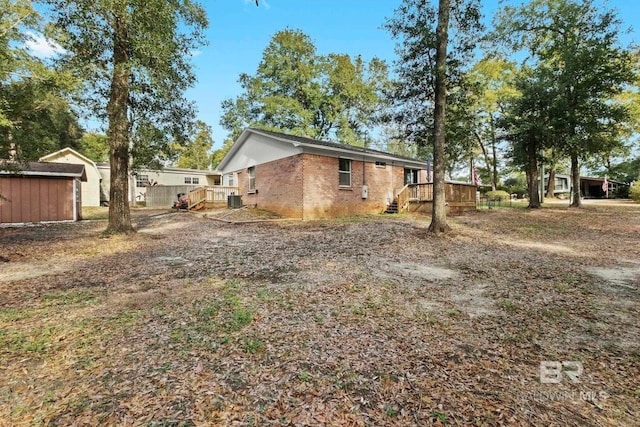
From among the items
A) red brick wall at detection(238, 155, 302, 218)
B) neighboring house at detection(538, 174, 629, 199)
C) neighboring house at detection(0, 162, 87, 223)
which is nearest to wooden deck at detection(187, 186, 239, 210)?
red brick wall at detection(238, 155, 302, 218)

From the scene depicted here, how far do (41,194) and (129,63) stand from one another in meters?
10.3

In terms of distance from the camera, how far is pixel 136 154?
391 inches

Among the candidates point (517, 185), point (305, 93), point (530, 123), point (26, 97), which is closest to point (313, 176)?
point (26, 97)

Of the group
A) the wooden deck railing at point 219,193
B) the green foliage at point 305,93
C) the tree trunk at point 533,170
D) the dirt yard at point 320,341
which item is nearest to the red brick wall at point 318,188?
the wooden deck railing at point 219,193

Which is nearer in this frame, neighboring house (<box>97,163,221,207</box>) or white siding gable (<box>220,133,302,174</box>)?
white siding gable (<box>220,133,302,174</box>)

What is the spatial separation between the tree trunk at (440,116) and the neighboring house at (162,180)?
1964cm

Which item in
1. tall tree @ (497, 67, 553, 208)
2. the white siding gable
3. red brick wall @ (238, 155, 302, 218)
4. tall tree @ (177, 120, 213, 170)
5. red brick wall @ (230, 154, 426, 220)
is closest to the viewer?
red brick wall @ (230, 154, 426, 220)

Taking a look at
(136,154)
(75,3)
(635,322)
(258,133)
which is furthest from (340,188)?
(635,322)

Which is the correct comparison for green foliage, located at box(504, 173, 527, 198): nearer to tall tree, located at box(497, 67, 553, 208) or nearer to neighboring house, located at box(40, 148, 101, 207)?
tall tree, located at box(497, 67, 553, 208)

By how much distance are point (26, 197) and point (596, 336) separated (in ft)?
64.2

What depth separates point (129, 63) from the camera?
8211mm

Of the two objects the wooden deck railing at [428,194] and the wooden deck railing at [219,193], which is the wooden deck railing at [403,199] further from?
the wooden deck railing at [219,193]

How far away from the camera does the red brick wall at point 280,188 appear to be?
14578 millimetres

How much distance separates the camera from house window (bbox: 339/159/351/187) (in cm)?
1598
